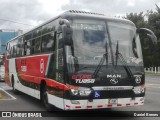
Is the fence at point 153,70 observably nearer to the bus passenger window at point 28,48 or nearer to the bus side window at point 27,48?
the bus side window at point 27,48

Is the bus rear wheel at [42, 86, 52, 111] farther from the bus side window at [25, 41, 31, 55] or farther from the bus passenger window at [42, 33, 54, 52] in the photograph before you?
the bus side window at [25, 41, 31, 55]

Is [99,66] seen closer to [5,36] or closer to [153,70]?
[5,36]

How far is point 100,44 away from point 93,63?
2.16 ft

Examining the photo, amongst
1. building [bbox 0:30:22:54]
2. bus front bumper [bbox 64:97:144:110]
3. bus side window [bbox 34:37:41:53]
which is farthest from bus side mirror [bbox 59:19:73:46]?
building [bbox 0:30:22:54]

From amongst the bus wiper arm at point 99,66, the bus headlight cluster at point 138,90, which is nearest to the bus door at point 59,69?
the bus wiper arm at point 99,66

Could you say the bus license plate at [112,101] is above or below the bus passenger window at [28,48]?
below

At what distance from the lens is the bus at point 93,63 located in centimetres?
1033

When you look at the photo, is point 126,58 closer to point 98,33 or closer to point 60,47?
point 98,33

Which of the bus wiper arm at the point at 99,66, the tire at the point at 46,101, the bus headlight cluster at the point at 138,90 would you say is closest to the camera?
the bus wiper arm at the point at 99,66

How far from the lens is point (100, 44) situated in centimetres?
1086

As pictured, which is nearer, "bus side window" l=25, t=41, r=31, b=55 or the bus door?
the bus door

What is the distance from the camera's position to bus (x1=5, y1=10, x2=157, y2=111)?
10.3m

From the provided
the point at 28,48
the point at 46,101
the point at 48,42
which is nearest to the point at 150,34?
the point at 48,42

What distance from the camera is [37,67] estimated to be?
13.7 metres
